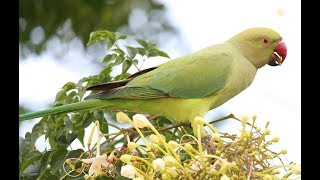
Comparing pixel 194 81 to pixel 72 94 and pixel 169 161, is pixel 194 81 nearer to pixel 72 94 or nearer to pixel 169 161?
pixel 72 94

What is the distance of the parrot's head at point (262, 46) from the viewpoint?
7.34ft

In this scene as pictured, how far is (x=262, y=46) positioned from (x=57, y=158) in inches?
37.0

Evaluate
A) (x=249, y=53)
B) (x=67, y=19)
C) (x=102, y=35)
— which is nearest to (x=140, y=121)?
(x=102, y=35)

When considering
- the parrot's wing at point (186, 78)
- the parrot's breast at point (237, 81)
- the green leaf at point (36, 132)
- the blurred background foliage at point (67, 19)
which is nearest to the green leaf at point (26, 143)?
the green leaf at point (36, 132)

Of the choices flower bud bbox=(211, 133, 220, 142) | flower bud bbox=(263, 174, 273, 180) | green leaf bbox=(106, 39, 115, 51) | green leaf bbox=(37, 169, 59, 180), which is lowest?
flower bud bbox=(263, 174, 273, 180)

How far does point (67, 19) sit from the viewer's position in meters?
3.43

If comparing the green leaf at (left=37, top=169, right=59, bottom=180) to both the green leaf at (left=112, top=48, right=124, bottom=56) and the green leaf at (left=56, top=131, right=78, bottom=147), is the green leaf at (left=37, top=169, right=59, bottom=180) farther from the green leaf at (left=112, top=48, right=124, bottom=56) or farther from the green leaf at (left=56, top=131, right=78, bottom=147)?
the green leaf at (left=112, top=48, right=124, bottom=56)

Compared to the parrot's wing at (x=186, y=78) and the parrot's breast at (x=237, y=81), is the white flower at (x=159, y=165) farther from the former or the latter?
the parrot's breast at (x=237, y=81)

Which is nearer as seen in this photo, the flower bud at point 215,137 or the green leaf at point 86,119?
the flower bud at point 215,137

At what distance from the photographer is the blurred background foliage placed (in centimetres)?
339

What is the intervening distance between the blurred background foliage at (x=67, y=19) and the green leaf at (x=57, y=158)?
5.86 ft

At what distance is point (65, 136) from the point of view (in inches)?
67.2

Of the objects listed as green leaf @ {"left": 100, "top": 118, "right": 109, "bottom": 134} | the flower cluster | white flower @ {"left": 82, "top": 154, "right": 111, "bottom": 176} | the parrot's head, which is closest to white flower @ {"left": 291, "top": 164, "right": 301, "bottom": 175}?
the flower cluster

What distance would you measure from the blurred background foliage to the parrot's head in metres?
1.27
